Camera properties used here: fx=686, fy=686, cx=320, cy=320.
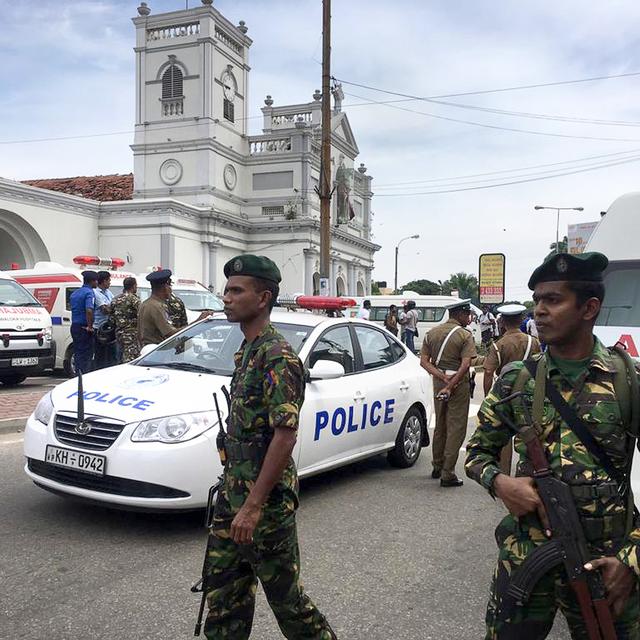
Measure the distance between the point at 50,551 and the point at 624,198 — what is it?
16.1ft

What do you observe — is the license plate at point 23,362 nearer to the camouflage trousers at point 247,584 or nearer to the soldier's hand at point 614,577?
the camouflage trousers at point 247,584

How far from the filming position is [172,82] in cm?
3575

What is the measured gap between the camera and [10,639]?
3113 millimetres

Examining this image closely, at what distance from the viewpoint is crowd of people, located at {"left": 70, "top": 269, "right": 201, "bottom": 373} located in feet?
24.8

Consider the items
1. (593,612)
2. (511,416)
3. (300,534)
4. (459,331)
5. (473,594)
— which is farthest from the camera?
(459,331)

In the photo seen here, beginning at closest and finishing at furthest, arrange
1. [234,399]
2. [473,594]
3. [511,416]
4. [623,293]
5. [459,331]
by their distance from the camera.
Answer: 1. [511,416]
2. [234,399]
3. [473,594]
4. [623,293]
5. [459,331]

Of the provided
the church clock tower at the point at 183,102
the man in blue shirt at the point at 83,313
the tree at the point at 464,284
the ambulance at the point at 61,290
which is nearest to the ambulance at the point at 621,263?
the man in blue shirt at the point at 83,313

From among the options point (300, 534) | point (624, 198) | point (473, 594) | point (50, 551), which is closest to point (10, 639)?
point (50, 551)

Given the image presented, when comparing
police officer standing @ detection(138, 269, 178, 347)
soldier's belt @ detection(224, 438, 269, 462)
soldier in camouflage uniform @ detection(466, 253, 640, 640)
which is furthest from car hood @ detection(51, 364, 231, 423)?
soldier in camouflage uniform @ detection(466, 253, 640, 640)

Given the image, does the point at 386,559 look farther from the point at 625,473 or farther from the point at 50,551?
the point at 625,473

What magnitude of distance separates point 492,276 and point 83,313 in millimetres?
14501

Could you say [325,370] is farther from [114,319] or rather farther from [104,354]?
[104,354]

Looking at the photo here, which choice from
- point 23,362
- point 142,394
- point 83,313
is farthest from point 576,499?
point 23,362

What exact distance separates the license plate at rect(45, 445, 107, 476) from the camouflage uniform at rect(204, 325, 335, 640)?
199 cm
